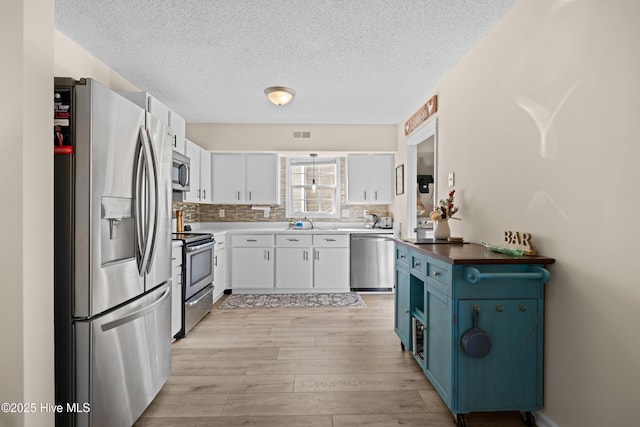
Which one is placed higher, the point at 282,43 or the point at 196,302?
the point at 282,43

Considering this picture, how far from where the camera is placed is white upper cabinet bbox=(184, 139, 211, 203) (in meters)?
4.15

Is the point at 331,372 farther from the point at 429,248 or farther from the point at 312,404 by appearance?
the point at 429,248

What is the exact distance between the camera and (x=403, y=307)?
2674 millimetres

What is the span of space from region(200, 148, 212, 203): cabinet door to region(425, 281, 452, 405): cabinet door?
3.55 metres

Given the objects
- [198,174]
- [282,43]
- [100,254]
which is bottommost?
[100,254]

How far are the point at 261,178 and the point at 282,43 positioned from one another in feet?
8.61

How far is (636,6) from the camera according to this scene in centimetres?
128

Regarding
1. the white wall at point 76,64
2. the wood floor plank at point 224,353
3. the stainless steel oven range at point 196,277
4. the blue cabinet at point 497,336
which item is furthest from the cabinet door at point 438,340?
the white wall at point 76,64

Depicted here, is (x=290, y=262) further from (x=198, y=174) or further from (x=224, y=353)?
(x=224, y=353)

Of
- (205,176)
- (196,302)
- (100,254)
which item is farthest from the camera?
(205,176)

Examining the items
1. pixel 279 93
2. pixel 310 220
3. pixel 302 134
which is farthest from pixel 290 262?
pixel 279 93

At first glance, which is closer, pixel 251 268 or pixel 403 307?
pixel 403 307

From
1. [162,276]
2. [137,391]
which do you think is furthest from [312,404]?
[162,276]

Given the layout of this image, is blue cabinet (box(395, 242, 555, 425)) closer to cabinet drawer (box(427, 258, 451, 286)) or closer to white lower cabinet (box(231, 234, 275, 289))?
cabinet drawer (box(427, 258, 451, 286))
